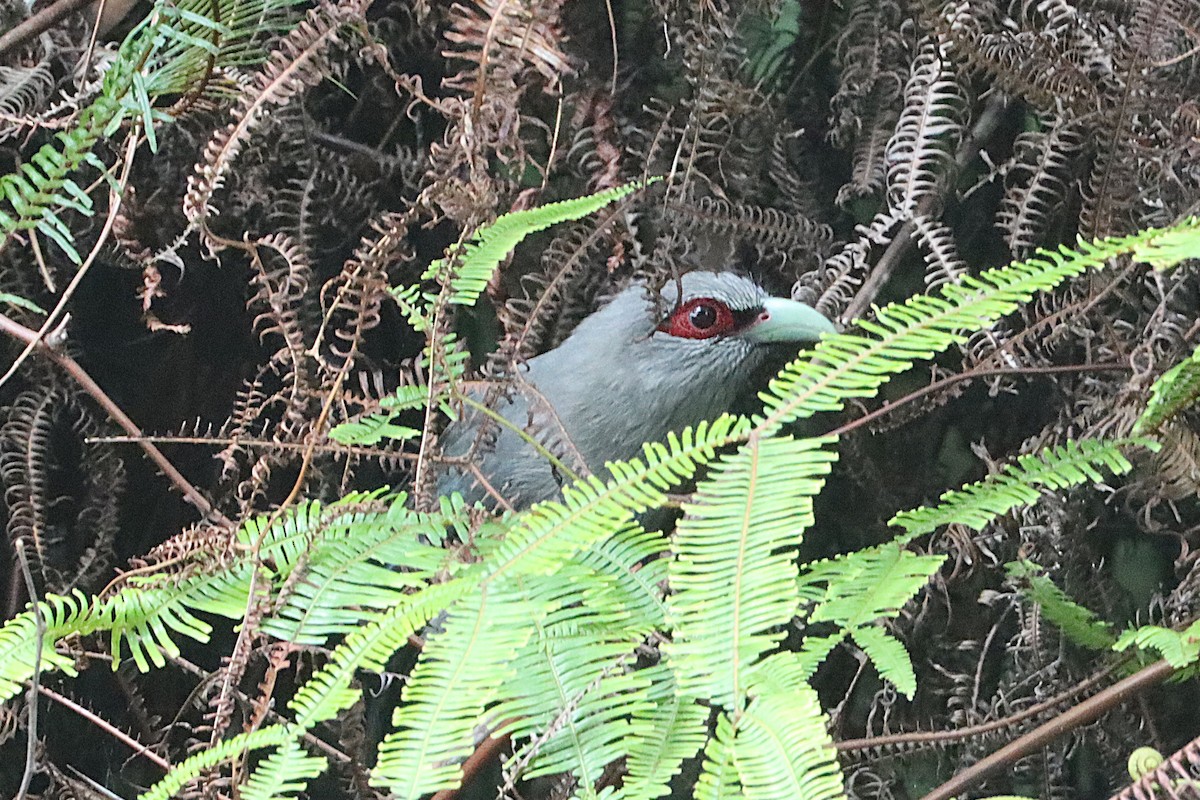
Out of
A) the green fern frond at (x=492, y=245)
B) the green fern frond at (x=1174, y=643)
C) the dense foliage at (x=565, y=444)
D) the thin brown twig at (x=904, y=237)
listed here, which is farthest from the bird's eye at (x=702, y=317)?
the green fern frond at (x=1174, y=643)

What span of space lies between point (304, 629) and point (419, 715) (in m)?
0.23

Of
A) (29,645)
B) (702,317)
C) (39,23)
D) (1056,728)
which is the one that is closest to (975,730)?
(1056,728)

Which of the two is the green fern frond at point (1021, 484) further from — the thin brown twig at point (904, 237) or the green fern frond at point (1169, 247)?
the thin brown twig at point (904, 237)

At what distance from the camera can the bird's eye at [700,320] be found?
6.35 ft

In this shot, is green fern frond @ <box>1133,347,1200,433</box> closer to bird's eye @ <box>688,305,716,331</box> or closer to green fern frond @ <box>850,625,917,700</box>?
green fern frond @ <box>850,625,917,700</box>

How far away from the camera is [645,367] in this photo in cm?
202

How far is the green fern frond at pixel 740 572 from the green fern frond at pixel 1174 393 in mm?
460

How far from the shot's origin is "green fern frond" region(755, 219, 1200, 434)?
0.90m

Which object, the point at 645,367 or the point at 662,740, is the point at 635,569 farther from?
the point at 645,367

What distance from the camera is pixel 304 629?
42.1 inches

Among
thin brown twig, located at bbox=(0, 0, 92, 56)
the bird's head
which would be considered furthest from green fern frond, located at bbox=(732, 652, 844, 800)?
thin brown twig, located at bbox=(0, 0, 92, 56)

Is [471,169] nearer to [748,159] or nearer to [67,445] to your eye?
[748,159]

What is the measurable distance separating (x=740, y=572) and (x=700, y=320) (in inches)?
45.9

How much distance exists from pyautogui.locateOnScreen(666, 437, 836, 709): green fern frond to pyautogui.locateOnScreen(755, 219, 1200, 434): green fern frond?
0.06 m
